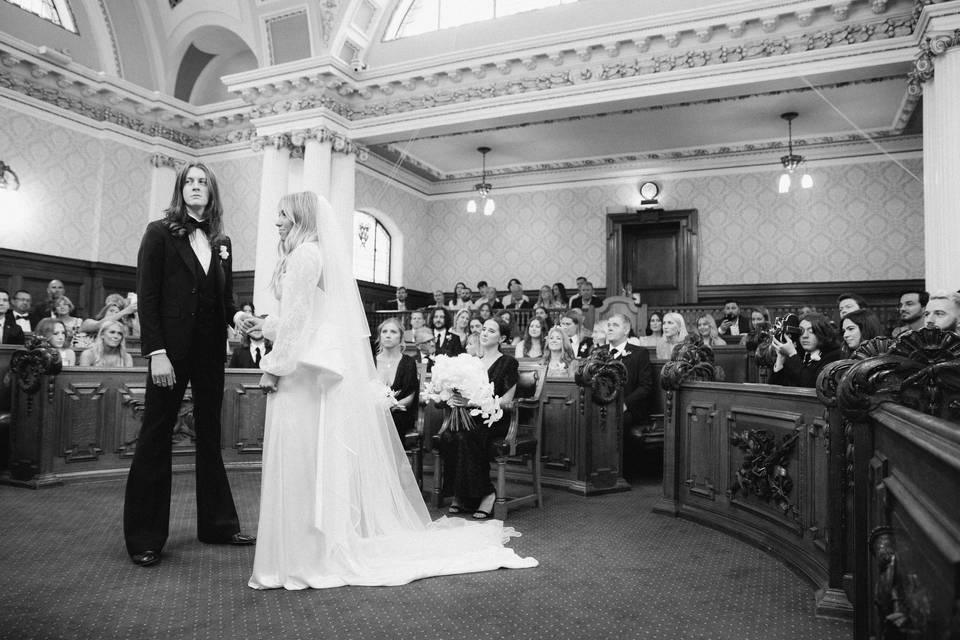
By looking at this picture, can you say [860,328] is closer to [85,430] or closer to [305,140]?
[85,430]

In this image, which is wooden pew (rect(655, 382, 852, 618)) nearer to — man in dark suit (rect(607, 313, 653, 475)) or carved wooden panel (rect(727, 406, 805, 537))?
carved wooden panel (rect(727, 406, 805, 537))

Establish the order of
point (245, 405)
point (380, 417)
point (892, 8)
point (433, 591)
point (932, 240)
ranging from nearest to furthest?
point (433, 591) < point (380, 417) < point (245, 405) < point (932, 240) < point (892, 8)

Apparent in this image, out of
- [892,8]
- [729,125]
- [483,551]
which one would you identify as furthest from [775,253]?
[483,551]

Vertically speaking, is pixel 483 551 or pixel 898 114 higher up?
pixel 898 114

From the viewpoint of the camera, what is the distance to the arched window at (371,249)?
1463cm

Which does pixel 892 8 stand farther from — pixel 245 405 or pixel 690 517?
pixel 245 405

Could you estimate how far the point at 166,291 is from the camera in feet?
11.4

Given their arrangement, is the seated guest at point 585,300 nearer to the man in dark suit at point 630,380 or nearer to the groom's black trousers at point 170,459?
the man in dark suit at point 630,380

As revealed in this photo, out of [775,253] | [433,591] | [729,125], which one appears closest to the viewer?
[433,591]

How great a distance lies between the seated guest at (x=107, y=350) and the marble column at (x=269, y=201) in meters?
5.28

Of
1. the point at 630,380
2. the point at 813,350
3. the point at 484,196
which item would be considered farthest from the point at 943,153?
the point at 484,196

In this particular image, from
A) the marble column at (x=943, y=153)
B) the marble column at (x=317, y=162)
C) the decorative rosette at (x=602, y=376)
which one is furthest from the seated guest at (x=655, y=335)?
the marble column at (x=317, y=162)

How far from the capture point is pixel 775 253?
13.4m

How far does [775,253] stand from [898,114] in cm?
309
